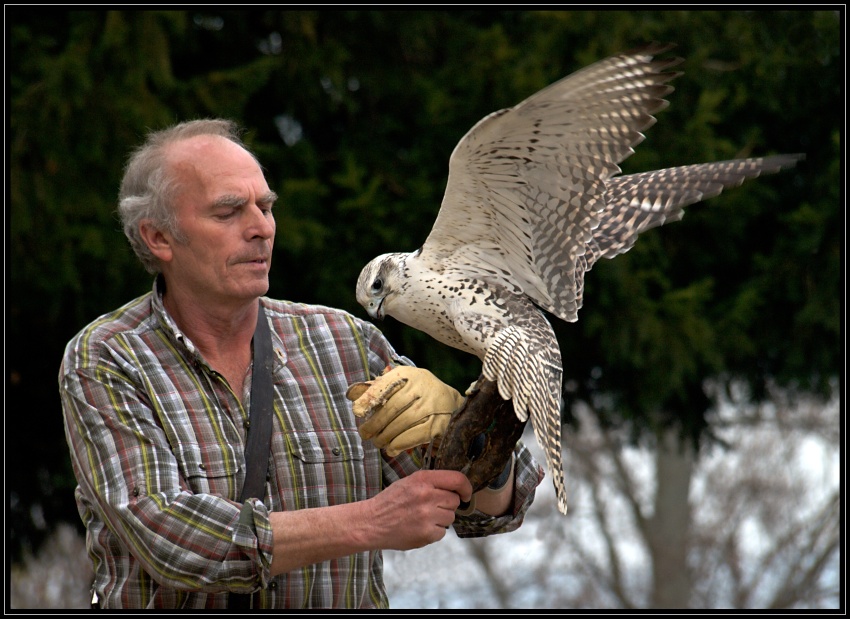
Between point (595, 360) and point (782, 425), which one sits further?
point (782, 425)

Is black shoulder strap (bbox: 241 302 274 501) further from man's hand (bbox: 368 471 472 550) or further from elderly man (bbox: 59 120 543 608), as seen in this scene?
man's hand (bbox: 368 471 472 550)

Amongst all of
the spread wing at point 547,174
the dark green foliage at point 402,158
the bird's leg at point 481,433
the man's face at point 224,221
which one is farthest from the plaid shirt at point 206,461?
the dark green foliage at point 402,158

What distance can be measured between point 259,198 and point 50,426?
304 centimetres

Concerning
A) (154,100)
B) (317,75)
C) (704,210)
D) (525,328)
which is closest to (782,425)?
(704,210)

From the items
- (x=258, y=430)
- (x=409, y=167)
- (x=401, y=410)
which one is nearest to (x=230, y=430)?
(x=258, y=430)

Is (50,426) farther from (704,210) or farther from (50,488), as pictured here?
(704,210)

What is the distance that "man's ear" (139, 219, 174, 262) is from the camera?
2381 millimetres

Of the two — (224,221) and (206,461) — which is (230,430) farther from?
(224,221)

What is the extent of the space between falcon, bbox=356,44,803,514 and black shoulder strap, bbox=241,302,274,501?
28 centimetres

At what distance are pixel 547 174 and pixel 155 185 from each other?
36.0 inches

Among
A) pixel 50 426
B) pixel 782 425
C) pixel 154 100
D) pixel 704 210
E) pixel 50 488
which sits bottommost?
pixel 782 425

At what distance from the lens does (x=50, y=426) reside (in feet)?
15.9

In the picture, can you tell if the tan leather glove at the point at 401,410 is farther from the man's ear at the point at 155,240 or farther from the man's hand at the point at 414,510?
the man's ear at the point at 155,240

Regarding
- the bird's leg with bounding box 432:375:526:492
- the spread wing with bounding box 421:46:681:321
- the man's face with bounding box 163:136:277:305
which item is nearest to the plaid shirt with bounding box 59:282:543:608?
the man's face with bounding box 163:136:277:305
